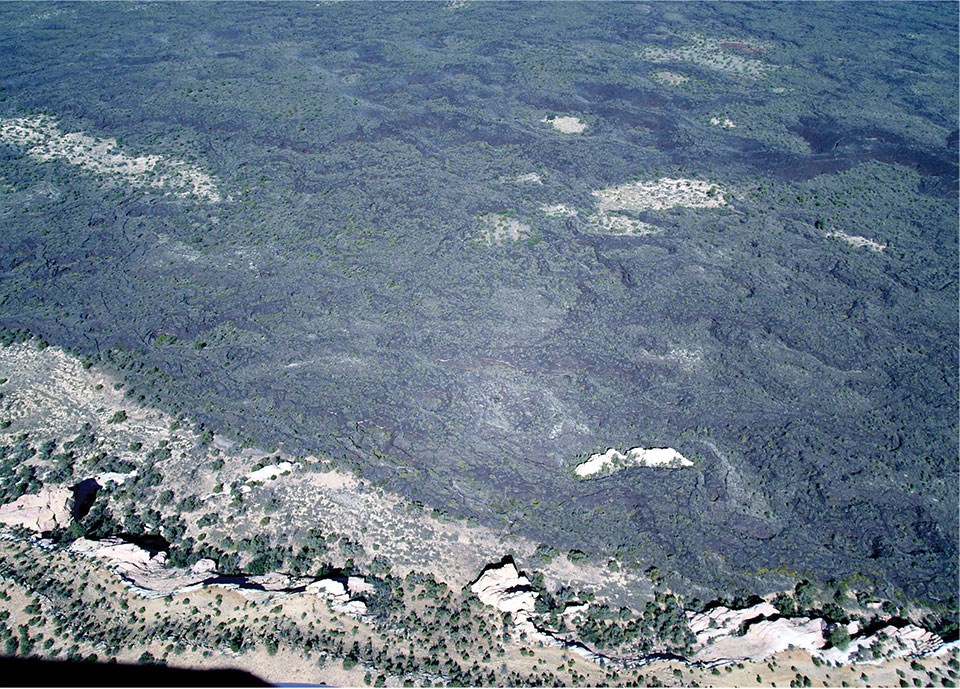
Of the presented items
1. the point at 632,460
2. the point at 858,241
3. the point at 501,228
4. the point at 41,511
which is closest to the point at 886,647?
the point at 632,460

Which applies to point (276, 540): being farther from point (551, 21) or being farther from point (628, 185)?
point (551, 21)

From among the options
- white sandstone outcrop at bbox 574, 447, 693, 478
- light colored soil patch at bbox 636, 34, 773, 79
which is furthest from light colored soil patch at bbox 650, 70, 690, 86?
white sandstone outcrop at bbox 574, 447, 693, 478

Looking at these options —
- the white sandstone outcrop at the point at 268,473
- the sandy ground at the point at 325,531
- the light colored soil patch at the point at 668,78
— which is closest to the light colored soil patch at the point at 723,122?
the light colored soil patch at the point at 668,78

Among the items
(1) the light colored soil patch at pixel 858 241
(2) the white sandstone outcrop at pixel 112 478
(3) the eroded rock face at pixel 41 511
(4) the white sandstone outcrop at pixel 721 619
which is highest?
(1) the light colored soil patch at pixel 858 241

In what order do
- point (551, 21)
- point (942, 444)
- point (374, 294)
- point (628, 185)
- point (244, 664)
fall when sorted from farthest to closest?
point (551, 21) → point (628, 185) → point (374, 294) → point (942, 444) → point (244, 664)

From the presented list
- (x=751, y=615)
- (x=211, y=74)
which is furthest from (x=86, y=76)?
(x=751, y=615)

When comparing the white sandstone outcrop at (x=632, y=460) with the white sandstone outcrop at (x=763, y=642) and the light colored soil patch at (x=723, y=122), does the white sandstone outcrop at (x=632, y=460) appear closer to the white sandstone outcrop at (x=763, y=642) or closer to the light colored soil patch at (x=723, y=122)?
the white sandstone outcrop at (x=763, y=642)

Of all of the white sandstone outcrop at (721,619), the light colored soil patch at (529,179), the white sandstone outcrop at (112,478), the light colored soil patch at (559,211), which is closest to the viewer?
the white sandstone outcrop at (721,619)
